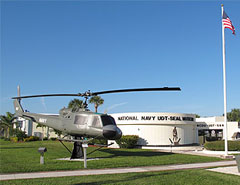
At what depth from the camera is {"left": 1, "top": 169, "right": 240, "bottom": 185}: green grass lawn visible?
9.94 metres

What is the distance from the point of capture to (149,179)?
10.7 meters

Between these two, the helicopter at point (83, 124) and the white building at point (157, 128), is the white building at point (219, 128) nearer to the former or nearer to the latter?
the white building at point (157, 128)

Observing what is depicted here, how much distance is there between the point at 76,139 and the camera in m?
17.6

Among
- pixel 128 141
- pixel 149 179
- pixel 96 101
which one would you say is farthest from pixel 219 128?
pixel 149 179

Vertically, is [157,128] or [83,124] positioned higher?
[83,124]

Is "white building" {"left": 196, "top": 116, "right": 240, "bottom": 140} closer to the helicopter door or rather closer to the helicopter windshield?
the helicopter windshield

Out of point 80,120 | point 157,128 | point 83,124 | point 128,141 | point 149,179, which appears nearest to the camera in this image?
point 149,179

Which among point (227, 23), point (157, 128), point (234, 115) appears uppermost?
point (227, 23)

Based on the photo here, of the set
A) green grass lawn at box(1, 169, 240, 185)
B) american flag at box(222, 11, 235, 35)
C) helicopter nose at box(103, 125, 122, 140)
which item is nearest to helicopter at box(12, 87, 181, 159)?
helicopter nose at box(103, 125, 122, 140)

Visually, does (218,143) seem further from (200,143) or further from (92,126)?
(92,126)

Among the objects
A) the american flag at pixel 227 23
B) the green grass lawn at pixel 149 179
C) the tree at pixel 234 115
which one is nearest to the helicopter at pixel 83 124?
the green grass lawn at pixel 149 179

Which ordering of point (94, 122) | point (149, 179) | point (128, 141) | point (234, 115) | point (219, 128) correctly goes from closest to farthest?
1. point (149, 179)
2. point (94, 122)
3. point (128, 141)
4. point (219, 128)
5. point (234, 115)

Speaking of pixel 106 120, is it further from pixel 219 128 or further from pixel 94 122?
pixel 219 128

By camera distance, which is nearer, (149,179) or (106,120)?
(149,179)
